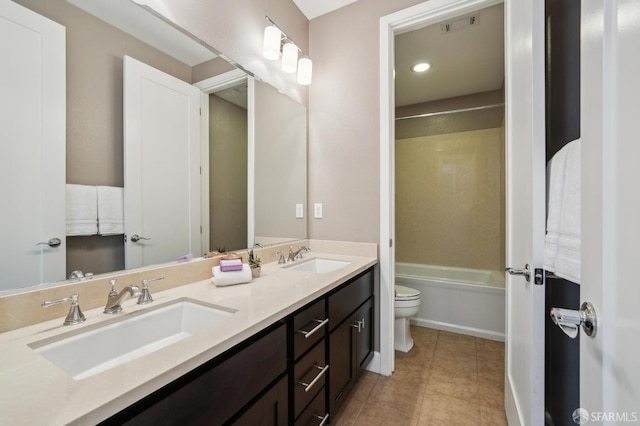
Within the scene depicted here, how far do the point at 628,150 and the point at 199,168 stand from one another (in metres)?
1.44

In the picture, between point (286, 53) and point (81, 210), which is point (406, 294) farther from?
point (81, 210)

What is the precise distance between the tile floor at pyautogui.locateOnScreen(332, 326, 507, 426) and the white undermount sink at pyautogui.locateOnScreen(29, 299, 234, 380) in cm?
101

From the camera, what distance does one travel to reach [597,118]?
1.60 feet

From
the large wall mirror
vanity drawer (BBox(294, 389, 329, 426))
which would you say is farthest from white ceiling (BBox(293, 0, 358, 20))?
vanity drawer (BBox(294, 389, 329, 426))

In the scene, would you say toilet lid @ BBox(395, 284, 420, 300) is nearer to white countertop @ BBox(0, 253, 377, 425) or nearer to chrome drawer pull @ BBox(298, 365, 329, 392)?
chrome drawer pull @ BBox(298, 365, 329, 392)

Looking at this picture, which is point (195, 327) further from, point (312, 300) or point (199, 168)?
point (199, 168)

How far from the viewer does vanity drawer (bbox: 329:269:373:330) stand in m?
1.34

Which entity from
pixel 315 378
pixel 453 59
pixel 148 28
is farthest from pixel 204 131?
pixel 453 59

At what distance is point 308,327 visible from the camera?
3.69 feet

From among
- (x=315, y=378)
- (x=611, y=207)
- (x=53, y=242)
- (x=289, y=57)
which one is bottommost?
(x=315, y=378)

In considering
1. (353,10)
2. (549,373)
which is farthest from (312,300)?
(353,10)

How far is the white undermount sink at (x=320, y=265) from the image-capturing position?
182 centimetres

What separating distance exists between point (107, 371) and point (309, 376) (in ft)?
2.50

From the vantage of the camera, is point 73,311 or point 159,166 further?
point 159,166
